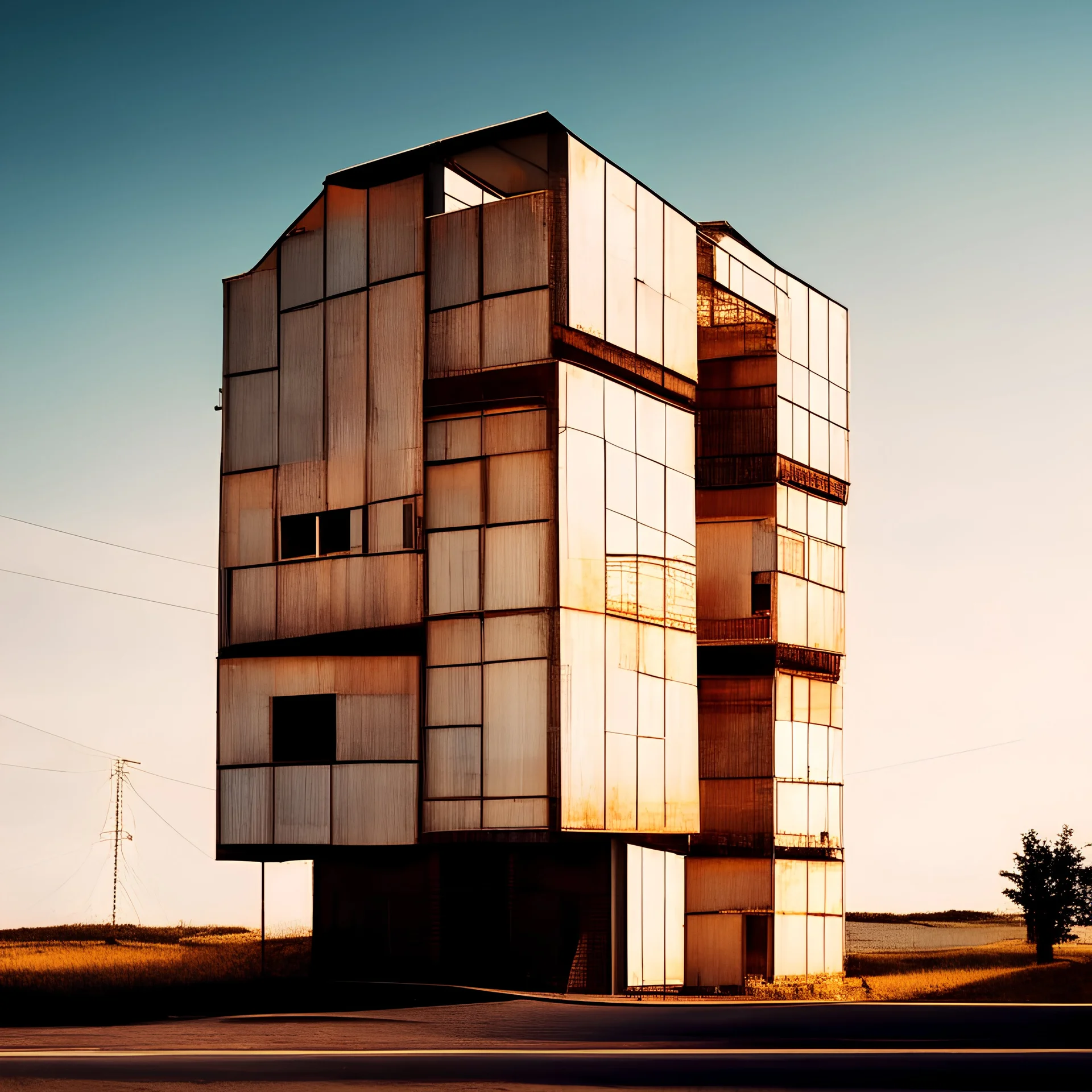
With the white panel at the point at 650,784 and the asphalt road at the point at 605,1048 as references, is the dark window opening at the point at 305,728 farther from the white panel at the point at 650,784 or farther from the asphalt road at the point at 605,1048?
the asphalt road at the point at 605,1048

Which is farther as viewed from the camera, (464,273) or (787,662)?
(787,662)

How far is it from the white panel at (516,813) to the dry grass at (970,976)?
11478 millimetres

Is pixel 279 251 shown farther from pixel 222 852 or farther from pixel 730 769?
pixel 730 769

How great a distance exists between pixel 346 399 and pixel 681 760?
12075mm

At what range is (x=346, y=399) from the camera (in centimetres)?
3825

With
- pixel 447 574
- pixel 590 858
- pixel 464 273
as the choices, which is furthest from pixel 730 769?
pixel 464 273

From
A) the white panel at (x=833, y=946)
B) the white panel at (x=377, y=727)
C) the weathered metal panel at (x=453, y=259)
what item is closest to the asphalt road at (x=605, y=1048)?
the white panel at (x=377, y=727)

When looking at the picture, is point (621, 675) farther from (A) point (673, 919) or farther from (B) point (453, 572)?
(A) point (673, 919)

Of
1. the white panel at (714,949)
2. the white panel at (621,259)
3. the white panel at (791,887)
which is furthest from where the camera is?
the white panel at (791,887)

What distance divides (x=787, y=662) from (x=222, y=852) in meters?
16.9

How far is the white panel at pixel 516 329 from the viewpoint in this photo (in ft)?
116

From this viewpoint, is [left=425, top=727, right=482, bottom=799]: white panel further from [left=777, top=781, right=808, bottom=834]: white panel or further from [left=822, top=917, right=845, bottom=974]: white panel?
[left=822, top=917, right=845, bottom=974]: white panel

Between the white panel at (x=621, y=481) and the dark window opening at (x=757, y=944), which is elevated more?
the white panel at (x=621, y=481)

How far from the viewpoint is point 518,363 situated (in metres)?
35.6
